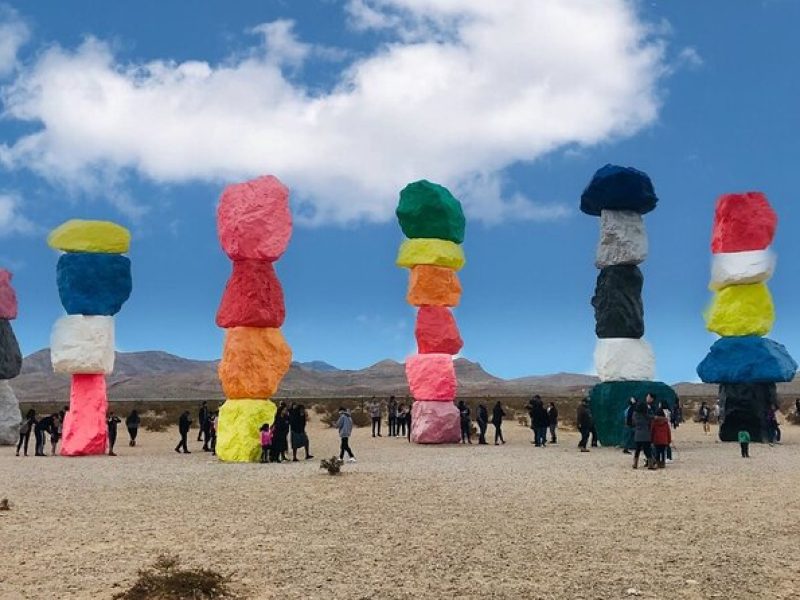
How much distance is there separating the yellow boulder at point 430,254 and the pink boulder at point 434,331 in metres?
1.39

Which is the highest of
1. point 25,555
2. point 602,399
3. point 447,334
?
point 447,334

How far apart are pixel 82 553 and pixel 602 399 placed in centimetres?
1559

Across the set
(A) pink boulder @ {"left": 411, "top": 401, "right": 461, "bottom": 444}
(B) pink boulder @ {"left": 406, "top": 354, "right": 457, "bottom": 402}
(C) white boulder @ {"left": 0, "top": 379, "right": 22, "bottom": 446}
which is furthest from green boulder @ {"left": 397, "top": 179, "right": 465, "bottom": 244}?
(C) white boulder @ {"left": 0, "top": 379, "right": 22, "bottom": 446}

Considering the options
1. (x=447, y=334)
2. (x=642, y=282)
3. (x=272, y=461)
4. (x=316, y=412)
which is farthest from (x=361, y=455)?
(x=316, y=412)

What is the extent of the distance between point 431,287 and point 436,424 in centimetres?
408

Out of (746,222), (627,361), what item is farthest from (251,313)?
(746,222)

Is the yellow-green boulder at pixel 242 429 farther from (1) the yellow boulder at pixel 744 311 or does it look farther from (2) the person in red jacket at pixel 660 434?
(1) the yellow boulder at pixel 744 311

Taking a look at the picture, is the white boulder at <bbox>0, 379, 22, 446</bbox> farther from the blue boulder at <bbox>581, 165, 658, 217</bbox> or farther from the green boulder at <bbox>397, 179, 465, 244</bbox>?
the blue boulder at <bbox>581, 165, 658, 217</bbox>

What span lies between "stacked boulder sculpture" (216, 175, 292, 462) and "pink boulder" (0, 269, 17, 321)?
967 cm

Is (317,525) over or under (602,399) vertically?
under

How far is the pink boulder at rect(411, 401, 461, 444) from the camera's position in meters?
23.2

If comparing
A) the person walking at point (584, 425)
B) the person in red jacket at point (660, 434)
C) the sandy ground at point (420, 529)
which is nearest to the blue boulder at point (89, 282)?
the sandy ground at point (420, 529)

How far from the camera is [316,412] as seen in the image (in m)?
47.5

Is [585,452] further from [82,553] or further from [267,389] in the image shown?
[82,553]
